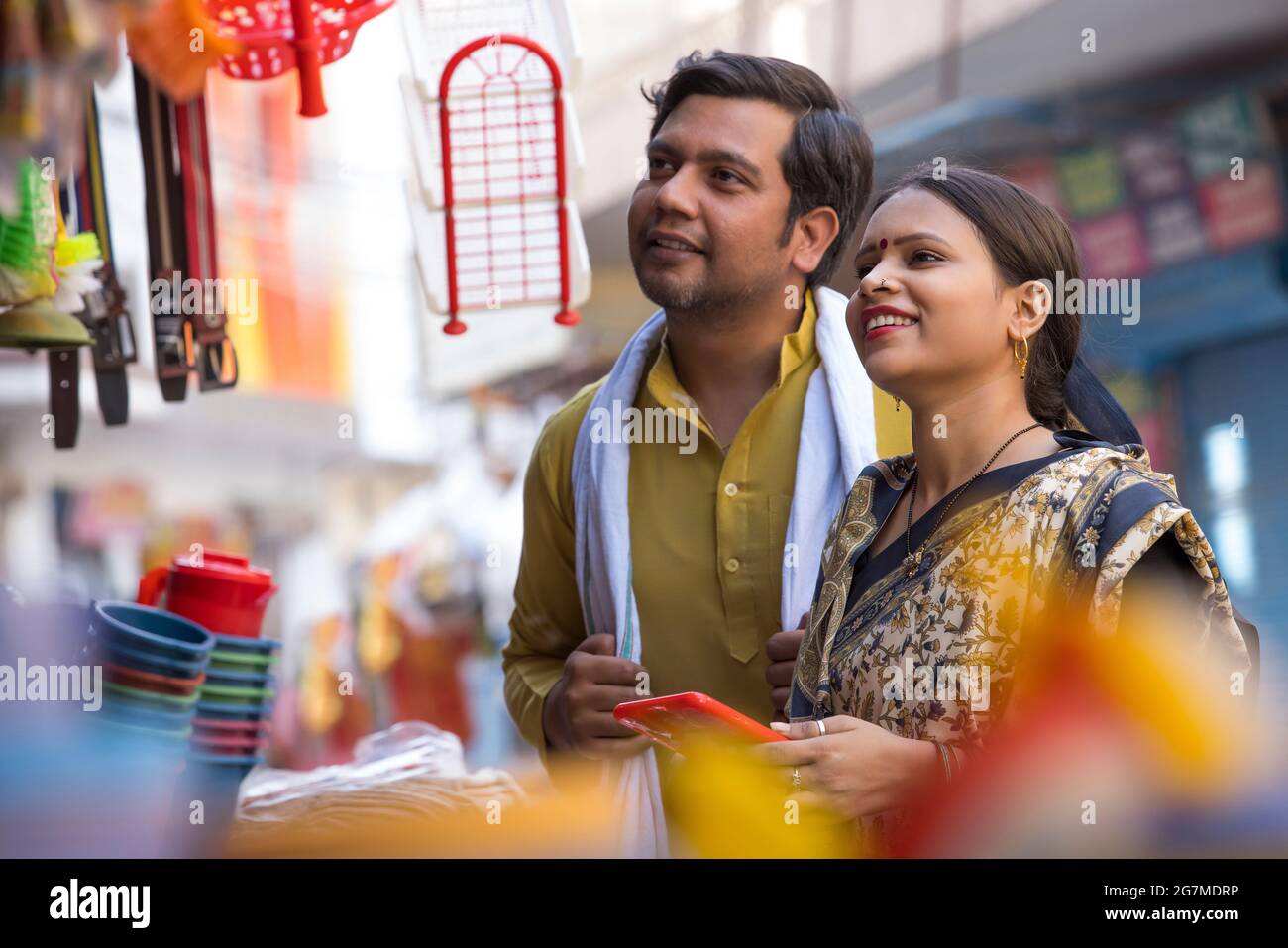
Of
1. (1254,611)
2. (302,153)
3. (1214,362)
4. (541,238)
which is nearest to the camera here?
(541,238)

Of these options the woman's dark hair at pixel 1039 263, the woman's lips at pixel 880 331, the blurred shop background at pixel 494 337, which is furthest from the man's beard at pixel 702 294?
the blurred shop background at pixel 494 337

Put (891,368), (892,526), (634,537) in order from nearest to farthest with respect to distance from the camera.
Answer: (891,368)
(892,526)
(634,537)

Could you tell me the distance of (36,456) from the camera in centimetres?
698

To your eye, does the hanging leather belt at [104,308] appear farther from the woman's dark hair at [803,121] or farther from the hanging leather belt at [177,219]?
the woman's dark hair at [803,121]

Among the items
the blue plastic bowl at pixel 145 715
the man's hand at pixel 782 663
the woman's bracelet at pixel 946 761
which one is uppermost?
the man's hand at pixel 782 663

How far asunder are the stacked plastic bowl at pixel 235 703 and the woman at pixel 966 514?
0.94m

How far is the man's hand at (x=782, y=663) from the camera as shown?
Result: 6.07ft

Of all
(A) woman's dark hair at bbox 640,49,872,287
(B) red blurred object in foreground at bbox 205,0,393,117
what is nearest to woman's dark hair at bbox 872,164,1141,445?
(A) woman's dark hair at bbox 640,49,872,287

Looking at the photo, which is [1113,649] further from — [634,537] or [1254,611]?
[1254,611]

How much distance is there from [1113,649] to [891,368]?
34 centimetres

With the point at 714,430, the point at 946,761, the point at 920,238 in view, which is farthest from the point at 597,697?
the point at 920,238

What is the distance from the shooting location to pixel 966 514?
146cm

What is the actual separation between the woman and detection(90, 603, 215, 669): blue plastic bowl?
86 centimetres
